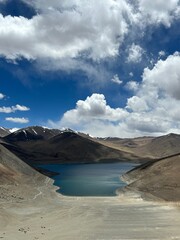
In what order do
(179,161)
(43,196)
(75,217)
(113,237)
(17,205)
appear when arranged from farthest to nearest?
(179,161) < (43,196) < (17,205) < (75,217) < (113,237)

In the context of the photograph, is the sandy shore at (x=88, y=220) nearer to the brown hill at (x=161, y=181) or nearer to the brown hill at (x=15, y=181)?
the brown hill at (x=15, y=181)

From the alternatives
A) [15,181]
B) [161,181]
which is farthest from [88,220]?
[161,181]

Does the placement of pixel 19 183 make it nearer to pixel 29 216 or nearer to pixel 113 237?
pixel 29 216

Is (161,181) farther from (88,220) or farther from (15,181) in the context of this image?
(88,220)

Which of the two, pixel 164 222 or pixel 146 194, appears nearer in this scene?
pixel 164 222

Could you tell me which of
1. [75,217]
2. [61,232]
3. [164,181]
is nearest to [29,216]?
[75,217]

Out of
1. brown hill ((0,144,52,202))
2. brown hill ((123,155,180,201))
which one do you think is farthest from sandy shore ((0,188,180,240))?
brown hill ((123,155,180,201))

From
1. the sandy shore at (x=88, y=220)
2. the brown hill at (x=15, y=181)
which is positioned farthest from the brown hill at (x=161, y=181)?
the brown hill at (x=15, y=181)
